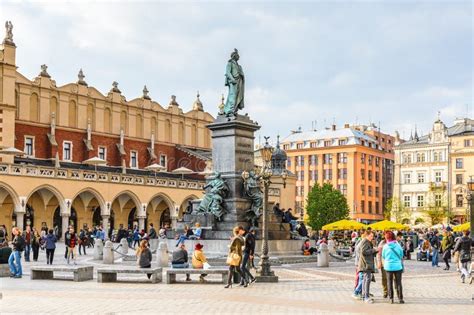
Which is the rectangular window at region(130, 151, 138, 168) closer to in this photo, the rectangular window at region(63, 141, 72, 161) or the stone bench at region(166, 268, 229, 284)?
the rectangular window at region(63, 141, 72, 161)

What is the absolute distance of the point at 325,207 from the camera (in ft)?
296

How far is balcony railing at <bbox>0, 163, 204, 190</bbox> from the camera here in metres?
52.6

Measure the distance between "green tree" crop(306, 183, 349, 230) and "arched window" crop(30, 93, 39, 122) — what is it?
39.3m

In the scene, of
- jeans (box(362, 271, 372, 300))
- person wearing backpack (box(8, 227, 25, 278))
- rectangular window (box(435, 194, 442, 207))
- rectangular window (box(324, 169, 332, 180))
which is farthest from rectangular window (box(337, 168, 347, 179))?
jeans (box(362, 271, 372, 300))

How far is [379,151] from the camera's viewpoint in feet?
360

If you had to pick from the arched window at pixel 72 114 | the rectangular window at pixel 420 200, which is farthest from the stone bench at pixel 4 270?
→ the rectangular window at pixel 420 200

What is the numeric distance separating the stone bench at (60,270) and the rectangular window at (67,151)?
45277 millimetres

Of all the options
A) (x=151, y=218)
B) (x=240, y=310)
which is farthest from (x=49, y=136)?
(x=240, y=310)

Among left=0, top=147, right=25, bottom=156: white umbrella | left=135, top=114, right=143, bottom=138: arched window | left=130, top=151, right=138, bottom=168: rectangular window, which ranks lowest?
left=0, top=147, right=25, bottom=156: white umbrella

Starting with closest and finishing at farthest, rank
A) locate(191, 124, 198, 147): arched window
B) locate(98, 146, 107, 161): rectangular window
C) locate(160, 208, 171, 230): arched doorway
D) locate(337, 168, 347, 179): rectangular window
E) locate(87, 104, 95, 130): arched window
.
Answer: locate(87, 104, 95, 130): arched window < locate(98, 146, 107, 161): rectangular window < locate(160, 208, 171, 230): arched doorway < locate(191, 124, 198, 147): arched window < locate(337, 168, 347, 179): rectangular window

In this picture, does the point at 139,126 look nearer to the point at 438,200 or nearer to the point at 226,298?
the point at 438,200

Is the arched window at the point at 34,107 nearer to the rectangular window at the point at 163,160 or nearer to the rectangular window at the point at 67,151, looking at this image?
the rectangular window at the point at 67,151

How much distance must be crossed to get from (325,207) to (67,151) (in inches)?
1401

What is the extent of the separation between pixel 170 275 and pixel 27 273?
6245mm
